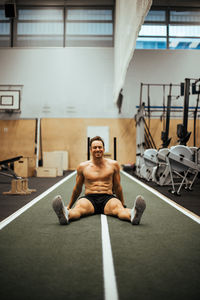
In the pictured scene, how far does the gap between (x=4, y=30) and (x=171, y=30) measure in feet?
28.2

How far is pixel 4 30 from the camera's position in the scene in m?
12.0

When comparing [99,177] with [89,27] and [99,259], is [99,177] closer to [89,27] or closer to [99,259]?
[99,259]

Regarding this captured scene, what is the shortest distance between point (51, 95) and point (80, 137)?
2.54m

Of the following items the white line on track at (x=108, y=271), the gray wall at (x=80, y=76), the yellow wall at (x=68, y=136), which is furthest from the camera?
the gray wall at (x=80, y=76)

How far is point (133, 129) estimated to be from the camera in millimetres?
11445

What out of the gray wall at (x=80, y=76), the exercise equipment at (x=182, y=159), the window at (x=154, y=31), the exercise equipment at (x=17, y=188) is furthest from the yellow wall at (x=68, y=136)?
the exercise equipment at (x=17, y=188)

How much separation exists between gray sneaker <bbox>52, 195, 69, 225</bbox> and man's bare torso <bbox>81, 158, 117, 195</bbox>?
45 cm

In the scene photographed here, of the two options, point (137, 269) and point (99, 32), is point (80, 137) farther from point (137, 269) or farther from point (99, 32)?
point (137, 269)

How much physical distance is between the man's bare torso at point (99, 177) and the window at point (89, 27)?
10683mm

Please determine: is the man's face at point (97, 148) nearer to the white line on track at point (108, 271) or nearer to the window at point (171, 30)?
the white line on track at point (108, 271)

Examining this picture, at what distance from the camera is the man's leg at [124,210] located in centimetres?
226

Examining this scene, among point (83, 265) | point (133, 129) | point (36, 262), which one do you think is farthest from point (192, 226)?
point (133, 129)

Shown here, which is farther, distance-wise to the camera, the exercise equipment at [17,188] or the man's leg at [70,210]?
the exercise equipment at [17,188]

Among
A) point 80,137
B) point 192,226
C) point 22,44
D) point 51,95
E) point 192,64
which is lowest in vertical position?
point 192,226
